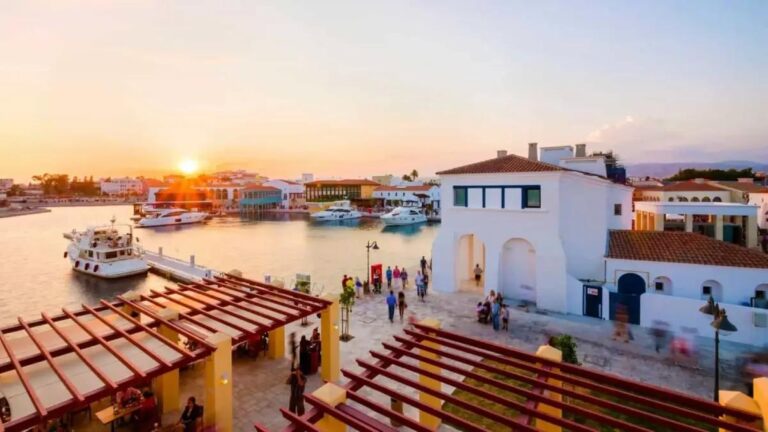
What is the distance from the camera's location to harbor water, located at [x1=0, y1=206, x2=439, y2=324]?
2844cm

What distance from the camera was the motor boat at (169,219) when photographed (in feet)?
243

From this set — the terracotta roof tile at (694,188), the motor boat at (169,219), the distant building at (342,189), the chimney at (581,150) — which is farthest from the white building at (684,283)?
the distant building at (342,189)

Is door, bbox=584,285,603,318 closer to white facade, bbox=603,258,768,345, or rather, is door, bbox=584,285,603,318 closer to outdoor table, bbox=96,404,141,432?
white facade, bbox=603,258,768,345

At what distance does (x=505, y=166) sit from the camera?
19.1 m

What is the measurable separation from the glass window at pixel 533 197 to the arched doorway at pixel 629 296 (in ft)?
16.1

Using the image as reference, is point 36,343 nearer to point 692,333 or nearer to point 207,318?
point 207,318

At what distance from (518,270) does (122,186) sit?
21309 cm

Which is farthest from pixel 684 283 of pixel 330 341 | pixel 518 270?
pixel 330 341

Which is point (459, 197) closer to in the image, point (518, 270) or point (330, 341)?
point (518, 270)

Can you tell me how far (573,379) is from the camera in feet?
20.3

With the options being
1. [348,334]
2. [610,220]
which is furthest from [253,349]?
[610,220]

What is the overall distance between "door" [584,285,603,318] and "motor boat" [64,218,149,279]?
113 feet

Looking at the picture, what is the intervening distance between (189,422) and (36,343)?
357 cm

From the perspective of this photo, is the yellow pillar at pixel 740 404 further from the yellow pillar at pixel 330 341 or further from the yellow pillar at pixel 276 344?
the yellow pillar at pixel 276 344
